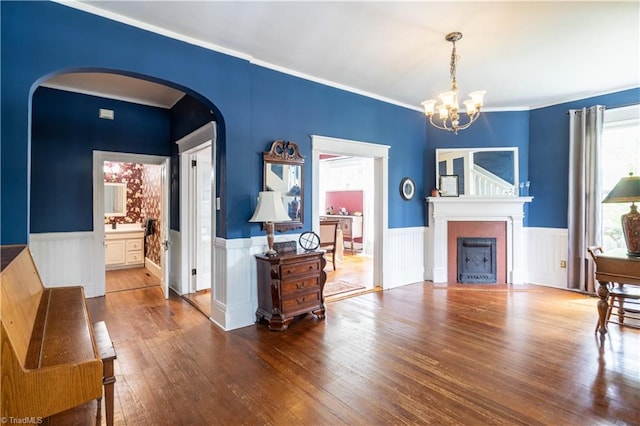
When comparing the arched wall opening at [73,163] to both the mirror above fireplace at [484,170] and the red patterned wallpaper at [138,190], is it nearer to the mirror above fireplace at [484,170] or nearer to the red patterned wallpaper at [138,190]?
the red patterned wallpaper at [138,190]

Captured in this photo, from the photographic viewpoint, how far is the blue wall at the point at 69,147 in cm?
412

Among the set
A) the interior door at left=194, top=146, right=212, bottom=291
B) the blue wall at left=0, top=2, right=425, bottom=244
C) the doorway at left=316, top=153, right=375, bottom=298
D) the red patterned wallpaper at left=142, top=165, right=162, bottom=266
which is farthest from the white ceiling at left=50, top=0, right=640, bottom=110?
the doorway at left=316, top=153, right=375, bottom=298

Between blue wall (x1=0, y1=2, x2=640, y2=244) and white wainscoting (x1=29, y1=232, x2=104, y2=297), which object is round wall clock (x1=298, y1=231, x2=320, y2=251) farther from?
white wainscoting (x1=29, y1=232, x2=104, y2=297)

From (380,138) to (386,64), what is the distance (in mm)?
1347

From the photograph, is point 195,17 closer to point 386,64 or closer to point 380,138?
point 386,64

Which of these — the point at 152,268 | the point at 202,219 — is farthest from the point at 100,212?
the point at 152,268

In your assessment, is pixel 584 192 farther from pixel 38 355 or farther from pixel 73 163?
pixel 73 163

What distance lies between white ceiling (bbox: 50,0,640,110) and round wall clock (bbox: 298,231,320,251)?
77.0 inches

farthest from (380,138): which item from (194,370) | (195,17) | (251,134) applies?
(194,370)

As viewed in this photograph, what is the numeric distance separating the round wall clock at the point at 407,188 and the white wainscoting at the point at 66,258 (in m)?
4.61

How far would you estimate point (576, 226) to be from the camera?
465 cm

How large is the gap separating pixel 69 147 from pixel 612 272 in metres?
6.37

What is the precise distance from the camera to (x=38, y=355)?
4.90ft

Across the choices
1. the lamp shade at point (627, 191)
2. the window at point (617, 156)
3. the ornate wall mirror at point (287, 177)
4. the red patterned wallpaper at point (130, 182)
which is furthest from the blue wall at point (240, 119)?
the red patterned wallpaper at point (130, 182)
